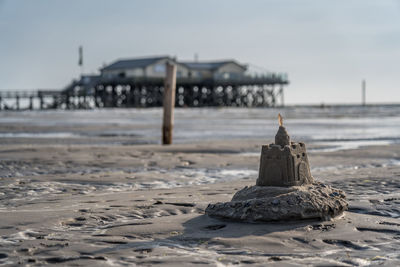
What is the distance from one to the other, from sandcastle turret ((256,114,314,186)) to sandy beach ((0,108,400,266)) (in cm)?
61

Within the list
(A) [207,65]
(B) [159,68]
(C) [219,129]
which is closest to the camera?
(C) [219,129]

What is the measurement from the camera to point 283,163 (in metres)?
7.19

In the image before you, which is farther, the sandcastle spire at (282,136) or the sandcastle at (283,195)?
the sandcastle spire at (282,136)

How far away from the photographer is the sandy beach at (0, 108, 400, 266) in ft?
18.4

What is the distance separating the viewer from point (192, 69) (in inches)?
3132

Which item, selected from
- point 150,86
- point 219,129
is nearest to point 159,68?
point 150,86

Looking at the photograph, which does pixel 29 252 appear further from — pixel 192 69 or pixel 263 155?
pixel 192 69

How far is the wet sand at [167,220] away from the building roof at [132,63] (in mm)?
62571

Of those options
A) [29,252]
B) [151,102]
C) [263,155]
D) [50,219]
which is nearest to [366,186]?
[263,155]

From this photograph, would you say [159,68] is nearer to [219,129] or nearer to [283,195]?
[219,129]

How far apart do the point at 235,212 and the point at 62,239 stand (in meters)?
1.82

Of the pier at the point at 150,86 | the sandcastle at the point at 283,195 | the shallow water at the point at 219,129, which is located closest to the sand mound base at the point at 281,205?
the sandcastle at the point at 283,195

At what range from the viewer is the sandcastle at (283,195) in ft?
22.4

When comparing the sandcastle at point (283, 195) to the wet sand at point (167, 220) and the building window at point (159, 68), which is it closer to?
the wet sand at point (167, 220)
